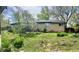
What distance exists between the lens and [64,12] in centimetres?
154

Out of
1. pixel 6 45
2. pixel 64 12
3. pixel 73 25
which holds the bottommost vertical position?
pixel 6 45

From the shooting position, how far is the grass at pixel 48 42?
4.97 feet

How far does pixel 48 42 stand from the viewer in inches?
60.0

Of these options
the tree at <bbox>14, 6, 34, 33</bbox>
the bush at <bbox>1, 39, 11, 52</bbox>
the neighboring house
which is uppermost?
the tree at <bbox>14, 6, 34, 33</bbox>

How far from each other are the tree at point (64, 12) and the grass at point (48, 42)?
0.42 ft

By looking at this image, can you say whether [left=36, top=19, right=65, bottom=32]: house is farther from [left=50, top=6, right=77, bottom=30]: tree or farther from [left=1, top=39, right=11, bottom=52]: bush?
[left=1, top=39, right=11, bottom=52]: bush

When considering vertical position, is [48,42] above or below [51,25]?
below

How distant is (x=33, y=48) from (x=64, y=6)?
44 cm

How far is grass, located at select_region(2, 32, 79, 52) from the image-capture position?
1.51 meters

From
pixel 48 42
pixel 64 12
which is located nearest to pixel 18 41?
pixel 48 42

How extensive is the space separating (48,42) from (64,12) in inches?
11.2

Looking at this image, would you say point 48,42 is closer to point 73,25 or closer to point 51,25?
point 51,25

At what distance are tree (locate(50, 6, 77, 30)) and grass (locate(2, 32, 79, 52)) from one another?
13cm

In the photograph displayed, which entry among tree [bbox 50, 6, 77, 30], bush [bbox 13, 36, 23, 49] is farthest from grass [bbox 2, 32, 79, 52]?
tree [bbox 50, 6, 77, 30]
